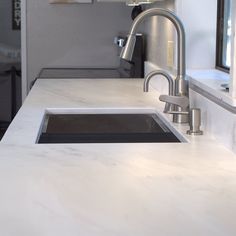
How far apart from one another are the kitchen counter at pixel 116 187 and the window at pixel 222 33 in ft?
1.52

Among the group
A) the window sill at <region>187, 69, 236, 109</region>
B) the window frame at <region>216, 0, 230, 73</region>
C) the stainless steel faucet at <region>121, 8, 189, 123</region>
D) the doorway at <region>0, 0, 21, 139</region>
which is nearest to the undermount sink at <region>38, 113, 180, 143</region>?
the stainless steel faucet at <region>121, 8, 189, 123</region>

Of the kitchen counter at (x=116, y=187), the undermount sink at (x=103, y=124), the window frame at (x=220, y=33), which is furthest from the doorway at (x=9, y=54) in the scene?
the kitchen counter at (x=116, y=187)

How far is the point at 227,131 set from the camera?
160cm

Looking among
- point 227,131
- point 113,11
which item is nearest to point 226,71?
point 227,131

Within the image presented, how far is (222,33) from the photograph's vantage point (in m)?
2.29

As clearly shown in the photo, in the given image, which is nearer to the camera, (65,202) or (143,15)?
(65,202)

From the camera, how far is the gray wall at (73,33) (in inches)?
163

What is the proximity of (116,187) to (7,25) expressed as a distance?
4.39 metres

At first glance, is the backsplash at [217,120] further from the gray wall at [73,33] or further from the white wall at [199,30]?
the gray wall at [73,33]

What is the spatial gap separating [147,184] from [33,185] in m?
0.25

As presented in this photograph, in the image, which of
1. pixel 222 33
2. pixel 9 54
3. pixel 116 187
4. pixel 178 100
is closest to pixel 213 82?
pixel 178 100

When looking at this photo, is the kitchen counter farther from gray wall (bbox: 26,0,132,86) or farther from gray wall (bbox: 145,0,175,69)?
gray wall (bbox: 26,0,132,86)

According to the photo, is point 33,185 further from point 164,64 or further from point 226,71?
point 164,64

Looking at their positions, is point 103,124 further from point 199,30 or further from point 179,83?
point 199,30
